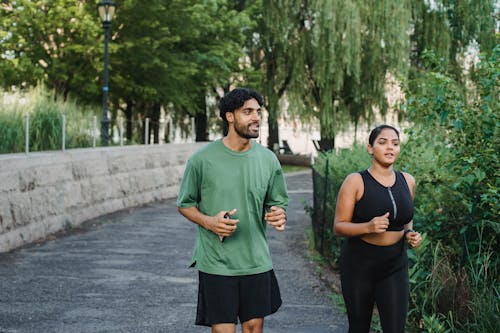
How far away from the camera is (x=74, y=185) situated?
13.6m

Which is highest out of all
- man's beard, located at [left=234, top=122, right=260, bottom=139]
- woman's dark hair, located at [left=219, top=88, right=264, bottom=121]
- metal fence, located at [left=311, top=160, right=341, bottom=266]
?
woman's dark hair, located at [left=219, top=88, right=264, bottom=121]

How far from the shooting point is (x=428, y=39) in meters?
27.5

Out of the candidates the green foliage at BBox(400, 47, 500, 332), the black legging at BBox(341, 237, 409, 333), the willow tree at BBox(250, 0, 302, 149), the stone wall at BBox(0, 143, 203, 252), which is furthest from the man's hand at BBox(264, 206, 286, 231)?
the willow tree at BBox(250, 0, 302, 149)

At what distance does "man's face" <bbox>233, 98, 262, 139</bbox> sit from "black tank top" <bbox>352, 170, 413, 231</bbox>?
76 cm

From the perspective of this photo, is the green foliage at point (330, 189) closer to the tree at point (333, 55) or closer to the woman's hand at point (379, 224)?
the woman's hand at point (379, 224)

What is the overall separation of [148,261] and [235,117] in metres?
5.94

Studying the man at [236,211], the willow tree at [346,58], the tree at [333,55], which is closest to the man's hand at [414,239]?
the man at [236,211]

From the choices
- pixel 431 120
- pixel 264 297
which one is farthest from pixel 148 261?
pixel 264 297

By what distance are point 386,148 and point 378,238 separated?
1.66 ft

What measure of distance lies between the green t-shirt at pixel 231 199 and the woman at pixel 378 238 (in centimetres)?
50

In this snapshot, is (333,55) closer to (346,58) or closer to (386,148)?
(346,58)

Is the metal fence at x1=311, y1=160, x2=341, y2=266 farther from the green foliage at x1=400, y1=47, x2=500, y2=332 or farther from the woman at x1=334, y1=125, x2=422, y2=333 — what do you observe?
the woman at x1=334, y1=125, x2=422, y2=333

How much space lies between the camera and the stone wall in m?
11.0

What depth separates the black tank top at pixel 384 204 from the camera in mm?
4656
